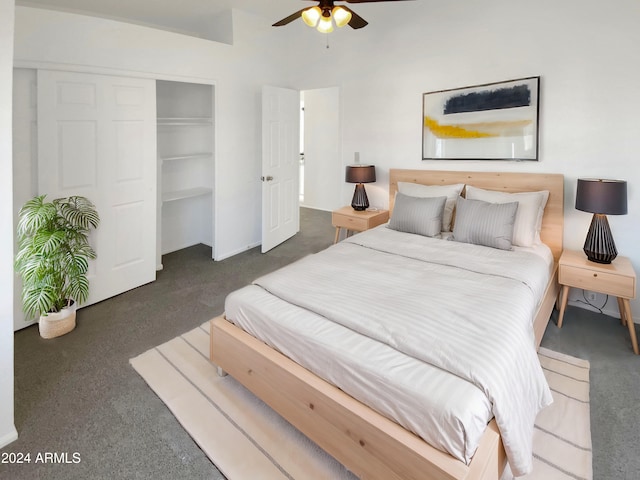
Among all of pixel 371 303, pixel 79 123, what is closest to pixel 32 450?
pixel 371 303

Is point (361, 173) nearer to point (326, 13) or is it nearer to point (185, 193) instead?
point (326, 13)

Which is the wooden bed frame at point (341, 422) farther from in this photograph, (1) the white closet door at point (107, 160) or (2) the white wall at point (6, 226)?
(1) the white closet door at point (107, 160)

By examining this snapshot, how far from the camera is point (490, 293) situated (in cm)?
204

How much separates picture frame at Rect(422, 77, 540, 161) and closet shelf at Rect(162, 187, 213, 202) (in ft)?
8.48

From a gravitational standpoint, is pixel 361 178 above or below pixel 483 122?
below

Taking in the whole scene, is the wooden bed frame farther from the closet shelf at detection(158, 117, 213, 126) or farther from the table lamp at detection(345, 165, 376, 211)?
the closet shelf at detection(158, 117, 213, 126)

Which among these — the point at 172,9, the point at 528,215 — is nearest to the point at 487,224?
the point at 528,215

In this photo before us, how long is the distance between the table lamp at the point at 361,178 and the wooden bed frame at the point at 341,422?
2144 mm

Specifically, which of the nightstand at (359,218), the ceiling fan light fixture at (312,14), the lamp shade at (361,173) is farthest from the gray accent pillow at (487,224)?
the ceiling fan light fixture at (312,14)

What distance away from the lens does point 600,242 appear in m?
2.62

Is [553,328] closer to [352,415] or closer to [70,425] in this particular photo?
[352,415]

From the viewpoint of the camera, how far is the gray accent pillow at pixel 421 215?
3222mm

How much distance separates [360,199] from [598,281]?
2.32 meters

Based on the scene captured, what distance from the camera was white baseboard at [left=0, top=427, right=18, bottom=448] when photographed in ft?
5.59
